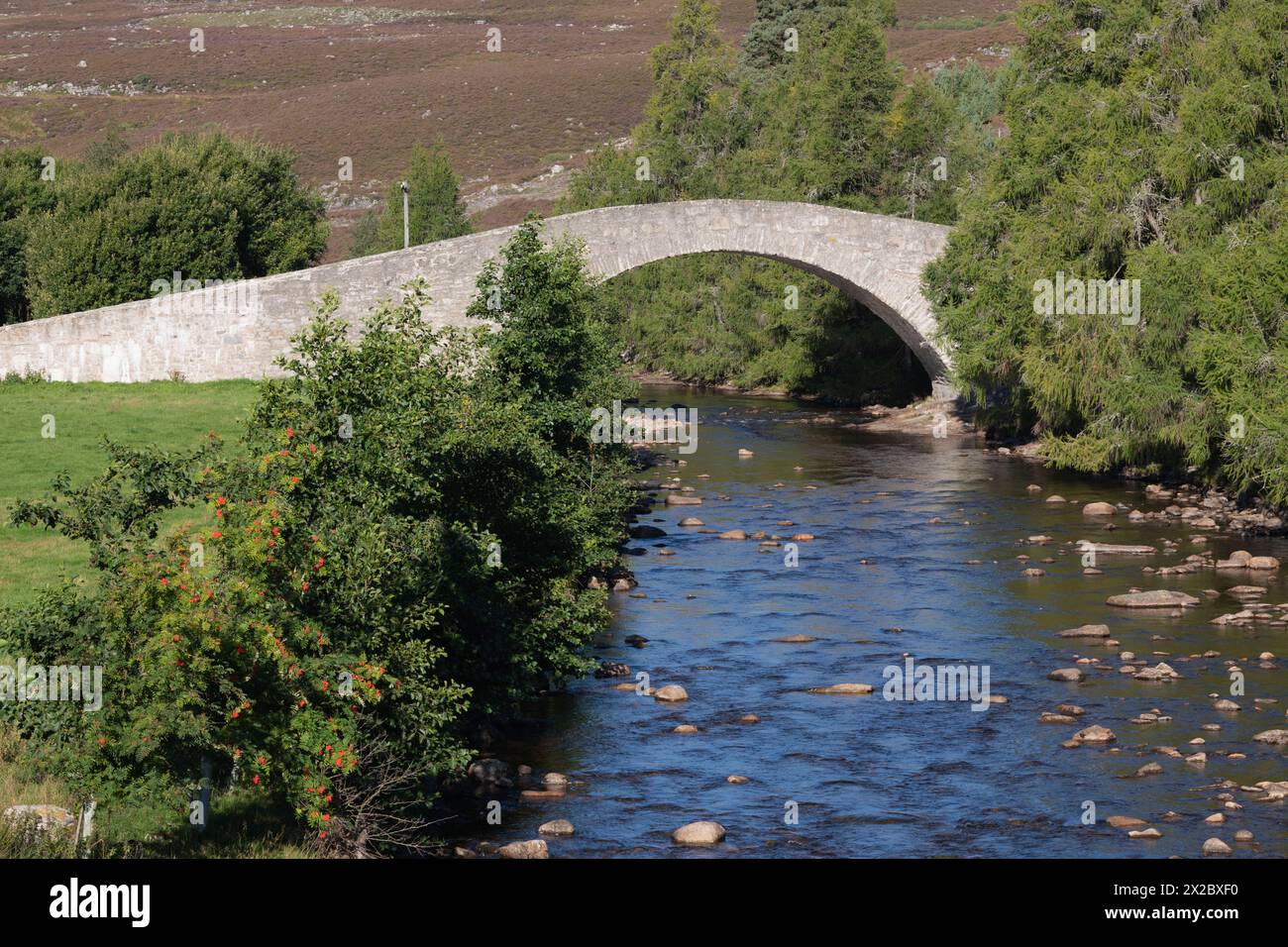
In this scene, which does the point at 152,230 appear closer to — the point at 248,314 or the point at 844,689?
the point at 248,314

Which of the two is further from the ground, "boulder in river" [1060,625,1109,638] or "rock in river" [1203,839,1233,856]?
"boulder in river" [1060,625,1109,638]

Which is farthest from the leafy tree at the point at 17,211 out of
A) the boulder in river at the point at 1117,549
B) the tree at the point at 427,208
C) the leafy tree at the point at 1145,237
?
the boulder in river at the point at 1117,549

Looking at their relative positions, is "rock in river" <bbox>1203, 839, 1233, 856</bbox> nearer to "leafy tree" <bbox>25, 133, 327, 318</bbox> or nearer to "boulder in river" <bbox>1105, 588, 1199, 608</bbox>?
"boulder in river" <bbox>1105, 588, 1199, 608</bbox>

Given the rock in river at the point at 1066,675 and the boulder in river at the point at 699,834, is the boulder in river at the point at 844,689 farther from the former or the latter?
the boulder in river at the point at 699,834

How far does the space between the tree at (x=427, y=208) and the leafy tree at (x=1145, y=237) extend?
41.8 m

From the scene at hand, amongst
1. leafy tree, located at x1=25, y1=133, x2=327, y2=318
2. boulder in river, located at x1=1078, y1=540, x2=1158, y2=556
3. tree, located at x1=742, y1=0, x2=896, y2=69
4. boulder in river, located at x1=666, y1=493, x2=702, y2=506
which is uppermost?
tree, located at x1=742, y1=0, x2=896, y2=69

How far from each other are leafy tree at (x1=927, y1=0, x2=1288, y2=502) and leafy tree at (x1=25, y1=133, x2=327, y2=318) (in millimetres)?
26217

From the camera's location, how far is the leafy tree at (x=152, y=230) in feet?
166

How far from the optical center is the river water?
15.8 metres

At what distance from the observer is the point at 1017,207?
1485 inches

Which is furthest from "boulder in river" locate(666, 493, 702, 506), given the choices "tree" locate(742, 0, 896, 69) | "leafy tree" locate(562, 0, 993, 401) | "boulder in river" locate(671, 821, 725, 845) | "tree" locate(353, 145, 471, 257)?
"tree" locate(742, 0, 896, 69)

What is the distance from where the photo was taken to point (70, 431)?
3372 cm

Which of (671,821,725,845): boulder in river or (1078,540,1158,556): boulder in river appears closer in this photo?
(671,821,725,845): boulder in river
